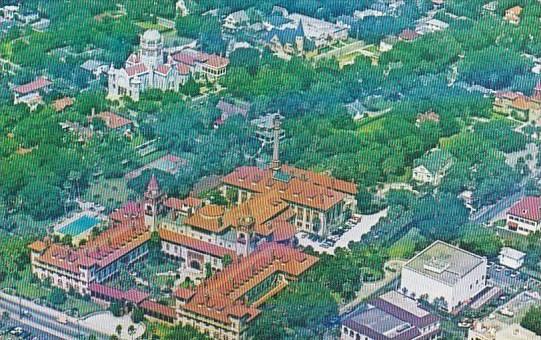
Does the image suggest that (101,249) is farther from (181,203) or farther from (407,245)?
(407,245)

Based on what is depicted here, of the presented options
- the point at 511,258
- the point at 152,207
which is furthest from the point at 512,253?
the point at 152,207

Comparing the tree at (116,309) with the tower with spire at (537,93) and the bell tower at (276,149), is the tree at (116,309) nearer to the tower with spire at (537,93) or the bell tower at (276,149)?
the bell tower at (276,149)

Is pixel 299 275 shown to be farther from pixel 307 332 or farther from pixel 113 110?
pixel 113 110

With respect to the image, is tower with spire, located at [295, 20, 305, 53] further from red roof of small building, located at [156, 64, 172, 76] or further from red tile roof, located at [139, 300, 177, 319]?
red tile roof, located at [139, 300, 177, 319]

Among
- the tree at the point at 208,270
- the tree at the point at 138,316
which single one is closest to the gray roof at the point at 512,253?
the tree at the point at 208,270

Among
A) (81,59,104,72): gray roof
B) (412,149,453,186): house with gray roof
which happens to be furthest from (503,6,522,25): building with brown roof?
(81,59,104,72): gray roof
